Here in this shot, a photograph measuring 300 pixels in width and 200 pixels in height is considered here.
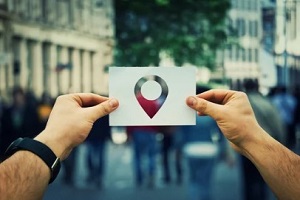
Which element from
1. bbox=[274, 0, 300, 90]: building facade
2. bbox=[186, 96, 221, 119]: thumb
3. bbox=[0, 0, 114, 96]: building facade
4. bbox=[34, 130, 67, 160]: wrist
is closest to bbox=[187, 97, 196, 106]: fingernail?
bbox=[186, 96, 221, 119]: thumb

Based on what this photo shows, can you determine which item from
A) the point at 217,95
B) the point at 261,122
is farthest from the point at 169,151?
the point at 217,95

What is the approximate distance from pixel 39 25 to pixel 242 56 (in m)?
2.22

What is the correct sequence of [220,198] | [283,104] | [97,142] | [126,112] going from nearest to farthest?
[126,112], [220,198], [97,142], [283,104]

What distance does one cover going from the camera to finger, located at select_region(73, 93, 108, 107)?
153cm

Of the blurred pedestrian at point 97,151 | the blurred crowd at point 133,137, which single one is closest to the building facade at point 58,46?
the blurred crowd at point 133,137

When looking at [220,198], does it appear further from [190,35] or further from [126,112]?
[126,112]

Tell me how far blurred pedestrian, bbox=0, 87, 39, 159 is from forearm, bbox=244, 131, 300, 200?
606 centimetres

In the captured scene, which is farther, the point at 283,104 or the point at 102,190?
the point at 283,104

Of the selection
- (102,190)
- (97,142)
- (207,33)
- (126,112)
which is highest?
(207,33)

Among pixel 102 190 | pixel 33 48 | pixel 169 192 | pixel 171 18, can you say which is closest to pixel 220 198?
pixel 169 192

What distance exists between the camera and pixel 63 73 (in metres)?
7.39

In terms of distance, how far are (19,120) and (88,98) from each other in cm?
609

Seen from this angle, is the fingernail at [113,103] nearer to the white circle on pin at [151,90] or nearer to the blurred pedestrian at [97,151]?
the white circle on pin at [151,90]

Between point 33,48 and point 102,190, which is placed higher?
point 33,48
